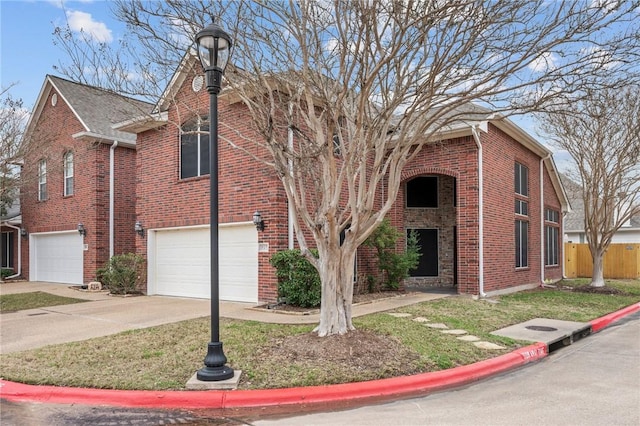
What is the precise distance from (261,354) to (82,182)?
13928mm

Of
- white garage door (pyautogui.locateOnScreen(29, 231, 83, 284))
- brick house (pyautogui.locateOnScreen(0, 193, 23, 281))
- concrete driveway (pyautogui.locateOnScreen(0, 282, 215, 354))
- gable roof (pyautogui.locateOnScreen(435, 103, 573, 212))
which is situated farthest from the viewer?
brick house (pyautogui.locateOnScreen(0, 193, 23, 281))

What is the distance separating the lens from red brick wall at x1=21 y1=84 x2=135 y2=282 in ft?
56.0

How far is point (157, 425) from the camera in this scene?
4617 millimetres

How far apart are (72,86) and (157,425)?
1855 cm

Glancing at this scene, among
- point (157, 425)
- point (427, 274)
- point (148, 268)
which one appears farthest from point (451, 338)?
point (148, 268)

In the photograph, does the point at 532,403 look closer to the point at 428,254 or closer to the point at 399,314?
the point at 399,314

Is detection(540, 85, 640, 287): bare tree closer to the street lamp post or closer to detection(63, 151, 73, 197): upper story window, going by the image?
the street lamp post

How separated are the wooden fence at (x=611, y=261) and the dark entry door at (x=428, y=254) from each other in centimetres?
1134

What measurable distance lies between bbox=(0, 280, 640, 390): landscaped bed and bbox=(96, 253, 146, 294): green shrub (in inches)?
241

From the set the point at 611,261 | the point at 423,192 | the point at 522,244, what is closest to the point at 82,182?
the point at 423,192

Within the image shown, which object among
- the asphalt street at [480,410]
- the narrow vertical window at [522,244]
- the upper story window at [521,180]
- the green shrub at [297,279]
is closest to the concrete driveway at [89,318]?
the green shrub at [297,279]

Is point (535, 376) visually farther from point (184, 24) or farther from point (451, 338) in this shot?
point (184, 24)

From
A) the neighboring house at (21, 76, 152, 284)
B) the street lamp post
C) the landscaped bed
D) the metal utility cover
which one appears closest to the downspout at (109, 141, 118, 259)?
the neighboring house at (21, 76, 152, 284)

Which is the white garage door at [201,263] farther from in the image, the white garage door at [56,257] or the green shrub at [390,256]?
the white garage door at [56,257]
